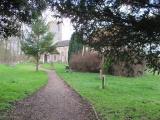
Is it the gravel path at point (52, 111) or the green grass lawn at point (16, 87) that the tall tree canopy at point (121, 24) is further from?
the green grass lawn at point (16, 87)

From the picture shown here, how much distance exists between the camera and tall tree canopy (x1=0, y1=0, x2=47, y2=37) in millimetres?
16248

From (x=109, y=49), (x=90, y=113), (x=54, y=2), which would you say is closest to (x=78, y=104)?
(x=90, y=113)

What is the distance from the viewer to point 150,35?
12219 millimetres

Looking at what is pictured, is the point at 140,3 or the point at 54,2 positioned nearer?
the point at 140,3

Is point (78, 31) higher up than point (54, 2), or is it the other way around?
point (54, 2)

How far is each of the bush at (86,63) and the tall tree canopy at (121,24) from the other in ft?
132

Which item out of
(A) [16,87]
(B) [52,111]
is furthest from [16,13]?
(A) [16,87]

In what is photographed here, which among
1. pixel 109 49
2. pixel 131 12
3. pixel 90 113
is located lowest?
pixel 90 113

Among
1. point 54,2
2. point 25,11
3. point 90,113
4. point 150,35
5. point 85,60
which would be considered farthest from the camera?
point 85,60

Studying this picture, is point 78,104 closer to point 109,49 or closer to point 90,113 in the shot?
point 90,113

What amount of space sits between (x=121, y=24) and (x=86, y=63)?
44.5 meters

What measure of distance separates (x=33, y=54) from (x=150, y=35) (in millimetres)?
47682

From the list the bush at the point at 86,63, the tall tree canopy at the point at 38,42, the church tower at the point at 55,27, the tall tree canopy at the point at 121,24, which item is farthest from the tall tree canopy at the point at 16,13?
the tall tree canopy at the point at 38,42

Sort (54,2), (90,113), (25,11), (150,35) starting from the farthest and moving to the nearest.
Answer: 1. (25,11)
2. (90,113)
3. (54,2)
4. (150,35)
